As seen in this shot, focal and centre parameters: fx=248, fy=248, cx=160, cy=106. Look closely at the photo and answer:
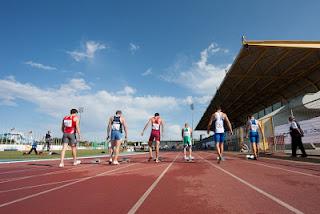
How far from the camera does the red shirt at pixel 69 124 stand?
330 inches

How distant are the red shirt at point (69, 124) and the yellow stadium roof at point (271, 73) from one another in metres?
14.4

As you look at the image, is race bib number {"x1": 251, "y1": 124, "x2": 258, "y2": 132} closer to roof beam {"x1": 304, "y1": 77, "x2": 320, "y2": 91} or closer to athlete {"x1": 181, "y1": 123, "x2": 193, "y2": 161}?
athlete {"x1": 181, "y1": 123, "x2": 193, "y2": 161}

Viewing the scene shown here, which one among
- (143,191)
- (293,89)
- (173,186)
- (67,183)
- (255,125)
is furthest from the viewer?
(293,89)

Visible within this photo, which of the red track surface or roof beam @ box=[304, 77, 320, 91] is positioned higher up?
roof beam @ box=[304, 77, 320, 91]

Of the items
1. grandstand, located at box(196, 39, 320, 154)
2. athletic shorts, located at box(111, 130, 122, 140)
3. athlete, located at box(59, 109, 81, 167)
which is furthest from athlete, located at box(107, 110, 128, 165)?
grandstand, located at box(196, 39, 320, 154)

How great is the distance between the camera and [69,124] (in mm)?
8383

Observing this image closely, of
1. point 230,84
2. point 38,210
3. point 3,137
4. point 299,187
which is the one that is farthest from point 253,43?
point 3,137

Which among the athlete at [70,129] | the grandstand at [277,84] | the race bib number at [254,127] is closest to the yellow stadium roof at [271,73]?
the grandstand at [277,84]

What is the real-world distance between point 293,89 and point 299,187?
1250 inches

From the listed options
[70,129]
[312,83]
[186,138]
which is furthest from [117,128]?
[312,83]

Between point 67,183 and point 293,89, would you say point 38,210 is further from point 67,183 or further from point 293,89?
point 293,89

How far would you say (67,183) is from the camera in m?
4.50

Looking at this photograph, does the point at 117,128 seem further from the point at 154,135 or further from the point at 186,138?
the point at 186,138

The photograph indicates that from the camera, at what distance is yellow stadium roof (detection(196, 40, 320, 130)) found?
20267 mm
